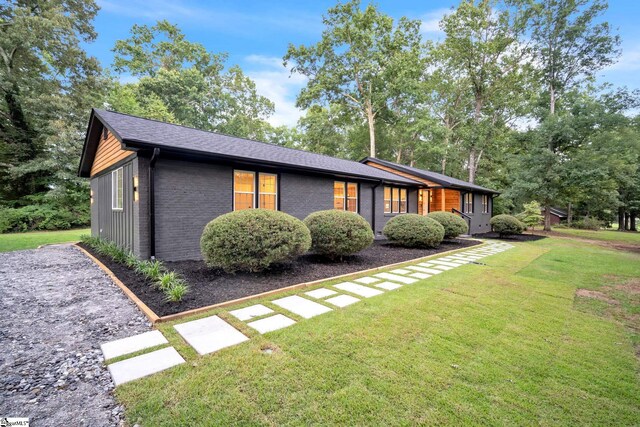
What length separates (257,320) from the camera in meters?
3.45

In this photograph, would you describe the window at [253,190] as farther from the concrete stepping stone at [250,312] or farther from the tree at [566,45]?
the tree at [566,45]

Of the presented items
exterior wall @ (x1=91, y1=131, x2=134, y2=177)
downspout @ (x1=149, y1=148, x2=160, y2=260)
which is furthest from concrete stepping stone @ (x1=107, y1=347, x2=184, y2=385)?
exterior wall @ (x1=91, y1=131, x2=134, y2=177)

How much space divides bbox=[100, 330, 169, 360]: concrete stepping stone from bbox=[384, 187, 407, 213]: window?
11451 mm

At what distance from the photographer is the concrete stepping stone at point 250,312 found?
3535 millimetres

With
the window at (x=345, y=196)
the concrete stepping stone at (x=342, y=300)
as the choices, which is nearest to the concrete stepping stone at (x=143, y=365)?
the concrete stepping stone at (x=342, y=300)

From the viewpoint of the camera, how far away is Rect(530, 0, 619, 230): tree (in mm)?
17781

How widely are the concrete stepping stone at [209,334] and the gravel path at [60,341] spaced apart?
0.58 meters

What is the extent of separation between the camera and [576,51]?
18891mm

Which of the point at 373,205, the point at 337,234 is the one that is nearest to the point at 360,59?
the point at 373,205

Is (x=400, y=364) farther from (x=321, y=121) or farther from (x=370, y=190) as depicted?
(x=321, y=121)

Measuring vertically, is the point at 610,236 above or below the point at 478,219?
below

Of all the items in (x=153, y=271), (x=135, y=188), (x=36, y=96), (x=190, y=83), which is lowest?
(x=153, y=271)

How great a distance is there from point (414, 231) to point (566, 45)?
21.4 metres

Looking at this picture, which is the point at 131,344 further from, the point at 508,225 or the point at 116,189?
the point at 508,225
